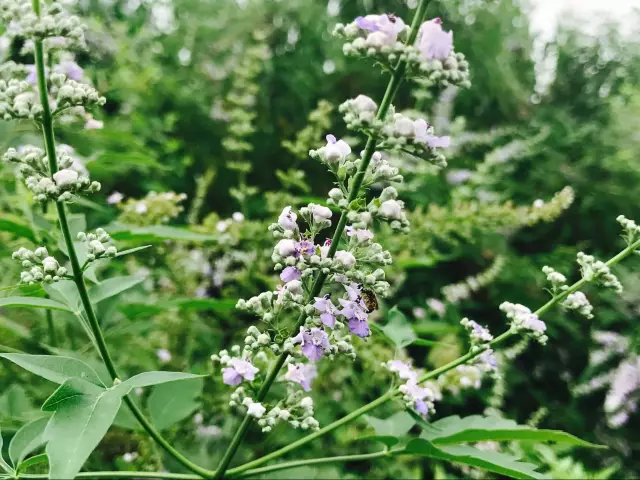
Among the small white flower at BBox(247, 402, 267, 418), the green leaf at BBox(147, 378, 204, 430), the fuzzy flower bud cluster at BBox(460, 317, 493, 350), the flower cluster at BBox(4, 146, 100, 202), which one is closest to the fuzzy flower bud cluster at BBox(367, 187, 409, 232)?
the fuzzy flower bud cluster at BBox(460, 317, 493, 350)

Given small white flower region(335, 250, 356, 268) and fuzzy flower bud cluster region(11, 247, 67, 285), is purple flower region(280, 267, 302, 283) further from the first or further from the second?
fuzzy flower bud cluster region(11, 247, 67, 285)

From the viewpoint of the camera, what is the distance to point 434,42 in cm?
111

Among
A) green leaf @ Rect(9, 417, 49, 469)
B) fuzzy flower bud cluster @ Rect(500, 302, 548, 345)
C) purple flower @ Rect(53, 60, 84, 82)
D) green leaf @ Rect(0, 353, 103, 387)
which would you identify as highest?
purple flower @ Rect(53, 60, 84, 82)

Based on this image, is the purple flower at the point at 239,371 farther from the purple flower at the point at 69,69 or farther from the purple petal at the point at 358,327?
the purple flower at the point at 69,69

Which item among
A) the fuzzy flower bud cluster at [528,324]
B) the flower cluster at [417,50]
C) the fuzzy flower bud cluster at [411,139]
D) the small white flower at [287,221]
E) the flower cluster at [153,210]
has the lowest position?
the flower cluster at [153,210]

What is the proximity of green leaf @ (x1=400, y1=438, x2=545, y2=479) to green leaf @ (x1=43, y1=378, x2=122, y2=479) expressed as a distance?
0.78 m

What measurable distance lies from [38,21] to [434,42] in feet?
2.59

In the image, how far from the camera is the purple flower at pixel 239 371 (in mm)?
1339

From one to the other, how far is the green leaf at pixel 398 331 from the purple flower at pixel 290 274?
1.81ft

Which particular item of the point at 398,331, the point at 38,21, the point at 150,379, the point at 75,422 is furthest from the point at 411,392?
the point at 38,21

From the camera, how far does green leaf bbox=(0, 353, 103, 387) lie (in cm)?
117

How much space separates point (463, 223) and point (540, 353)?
7.22 ft

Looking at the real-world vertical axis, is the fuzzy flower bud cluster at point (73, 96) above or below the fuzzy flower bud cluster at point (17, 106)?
above

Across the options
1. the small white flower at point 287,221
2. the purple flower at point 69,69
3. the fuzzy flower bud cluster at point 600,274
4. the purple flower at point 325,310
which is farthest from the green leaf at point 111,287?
the fuzzy flower bud cluster at point 600,274
